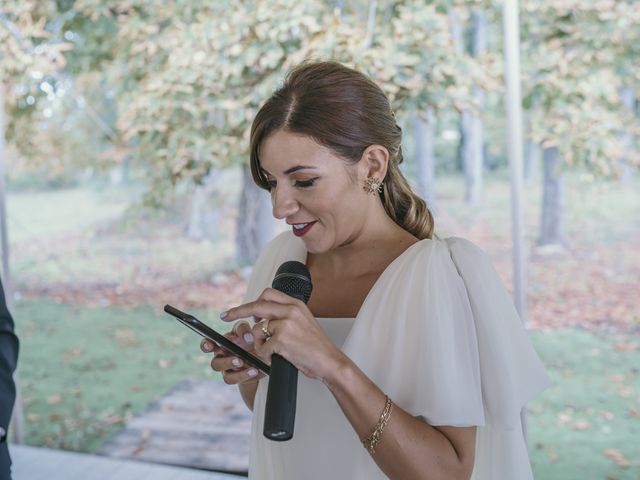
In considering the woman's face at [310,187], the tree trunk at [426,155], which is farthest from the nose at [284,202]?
the tree trunk at [426,155]

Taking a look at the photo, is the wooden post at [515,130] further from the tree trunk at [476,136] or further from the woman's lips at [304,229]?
the woman's lips at [304,229]

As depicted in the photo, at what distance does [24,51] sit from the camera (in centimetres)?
357

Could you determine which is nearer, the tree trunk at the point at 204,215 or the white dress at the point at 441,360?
the white dress at the point at 441,360

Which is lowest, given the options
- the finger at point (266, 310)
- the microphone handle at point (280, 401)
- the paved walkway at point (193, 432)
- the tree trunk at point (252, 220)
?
the paved walkway at point (193, 432)

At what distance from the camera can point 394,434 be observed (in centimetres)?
100

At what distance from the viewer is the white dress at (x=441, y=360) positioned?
43.3 inches

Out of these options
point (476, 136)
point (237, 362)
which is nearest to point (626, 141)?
point (476, 136)

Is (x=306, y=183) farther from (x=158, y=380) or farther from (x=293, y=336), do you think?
(x=158, y=380)

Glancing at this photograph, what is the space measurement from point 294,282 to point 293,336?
23cm

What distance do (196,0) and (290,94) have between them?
237 centimetres

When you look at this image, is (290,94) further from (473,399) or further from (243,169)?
(243,169)

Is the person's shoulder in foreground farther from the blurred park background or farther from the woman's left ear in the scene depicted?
the blurred park background

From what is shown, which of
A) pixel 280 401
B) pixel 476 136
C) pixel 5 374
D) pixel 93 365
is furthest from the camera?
pixel 93 365

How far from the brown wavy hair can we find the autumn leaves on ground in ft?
6.49
